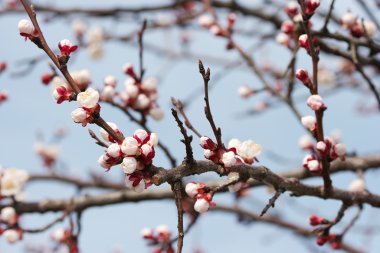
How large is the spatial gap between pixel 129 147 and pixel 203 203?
1.00 ft

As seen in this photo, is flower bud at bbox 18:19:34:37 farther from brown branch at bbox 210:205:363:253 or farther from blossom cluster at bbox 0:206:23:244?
brown branch at bbox 210:205:363:253

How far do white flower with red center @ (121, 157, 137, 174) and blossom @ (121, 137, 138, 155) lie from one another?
0.02 meters

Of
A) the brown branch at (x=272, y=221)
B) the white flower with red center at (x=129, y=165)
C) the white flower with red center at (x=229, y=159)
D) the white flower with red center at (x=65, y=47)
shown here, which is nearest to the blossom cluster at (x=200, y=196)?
the white flower with red center at (x=229, y=159)

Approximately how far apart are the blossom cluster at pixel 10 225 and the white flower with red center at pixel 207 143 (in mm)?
1570

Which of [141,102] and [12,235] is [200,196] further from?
[12,235]

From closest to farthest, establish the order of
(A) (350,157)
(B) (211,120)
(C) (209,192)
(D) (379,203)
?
(B) (211,120) < (C) (209,192) < (D) (379,203) < (A) (350,157)

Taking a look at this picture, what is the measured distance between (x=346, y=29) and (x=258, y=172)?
1416 millimetres

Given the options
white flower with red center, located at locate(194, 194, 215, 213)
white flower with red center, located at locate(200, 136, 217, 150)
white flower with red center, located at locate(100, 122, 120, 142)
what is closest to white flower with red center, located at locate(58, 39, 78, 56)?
white flower with red center, located at locate(100, 122, 120, 142)

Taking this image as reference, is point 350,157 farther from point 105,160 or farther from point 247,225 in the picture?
point 105,160

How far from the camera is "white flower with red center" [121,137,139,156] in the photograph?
1.38 metres

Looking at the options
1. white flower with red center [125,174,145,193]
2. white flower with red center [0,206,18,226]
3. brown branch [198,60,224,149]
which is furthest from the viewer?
white flower with red center [0,206,18,226]

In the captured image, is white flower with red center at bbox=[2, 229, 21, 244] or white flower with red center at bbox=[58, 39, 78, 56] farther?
white flower with red center at bbox=[2, 229, 21, 244]

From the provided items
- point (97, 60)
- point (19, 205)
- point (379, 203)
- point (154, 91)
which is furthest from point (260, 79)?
point (97, 60)

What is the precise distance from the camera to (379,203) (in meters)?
1.99
